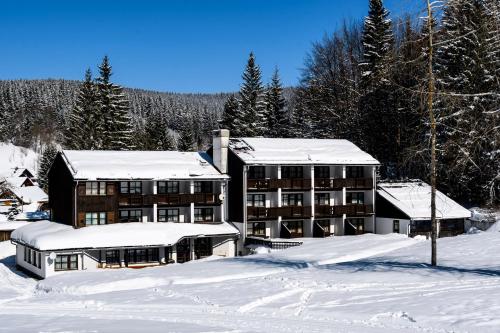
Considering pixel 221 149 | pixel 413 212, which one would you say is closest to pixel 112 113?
pixel 221 149

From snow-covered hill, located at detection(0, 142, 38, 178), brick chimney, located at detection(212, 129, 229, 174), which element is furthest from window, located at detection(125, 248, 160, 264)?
snow-covered hill, located at detection(0, 142, 38, 178)

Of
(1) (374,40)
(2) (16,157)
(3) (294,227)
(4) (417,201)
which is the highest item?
(1) (374,40)

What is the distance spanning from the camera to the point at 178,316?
19.2 m

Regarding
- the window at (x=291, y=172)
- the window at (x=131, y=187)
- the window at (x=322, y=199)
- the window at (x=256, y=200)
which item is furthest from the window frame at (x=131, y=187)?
the window at (x=322, y=199)

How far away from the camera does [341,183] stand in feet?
156

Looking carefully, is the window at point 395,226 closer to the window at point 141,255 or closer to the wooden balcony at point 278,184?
the wooden balcony at point 278,184

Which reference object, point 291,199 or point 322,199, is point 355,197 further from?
point 291,199

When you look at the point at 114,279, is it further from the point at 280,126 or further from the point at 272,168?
the point at 280,126

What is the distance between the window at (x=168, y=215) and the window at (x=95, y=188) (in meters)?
4.91

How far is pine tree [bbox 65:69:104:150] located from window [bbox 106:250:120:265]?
33438 millimetres

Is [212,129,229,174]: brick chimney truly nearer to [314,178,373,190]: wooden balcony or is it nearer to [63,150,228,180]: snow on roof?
[63,150,228,180]: snow on roof

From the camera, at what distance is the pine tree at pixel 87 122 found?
69.9m

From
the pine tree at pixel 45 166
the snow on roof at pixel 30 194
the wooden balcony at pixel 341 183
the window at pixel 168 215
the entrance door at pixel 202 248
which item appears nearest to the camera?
the entrance door at pixel 202 248

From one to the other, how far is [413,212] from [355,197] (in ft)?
19.0
